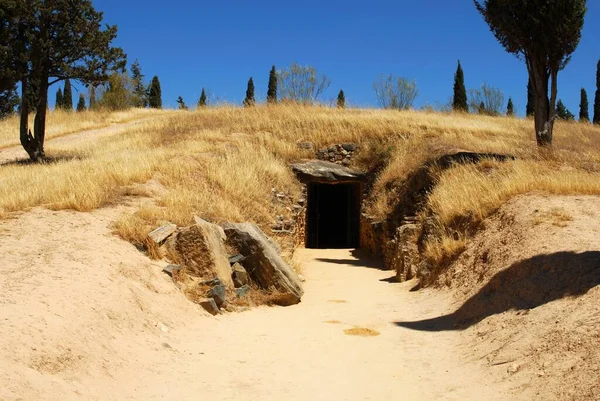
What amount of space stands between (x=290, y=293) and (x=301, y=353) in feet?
8.86

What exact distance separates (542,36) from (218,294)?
36.7 feet

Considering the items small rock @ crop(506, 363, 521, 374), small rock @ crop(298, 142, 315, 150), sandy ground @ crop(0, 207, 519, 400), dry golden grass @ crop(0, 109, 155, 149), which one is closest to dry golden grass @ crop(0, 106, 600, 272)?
small rock @ crop(298, 142, 315, 150)

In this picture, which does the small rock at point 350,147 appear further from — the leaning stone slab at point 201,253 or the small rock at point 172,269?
the small rock at point 172,269

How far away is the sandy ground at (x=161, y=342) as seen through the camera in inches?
194

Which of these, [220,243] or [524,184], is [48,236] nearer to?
[220,243]

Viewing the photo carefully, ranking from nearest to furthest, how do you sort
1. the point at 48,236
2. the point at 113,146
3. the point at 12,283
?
the point at 12,283
the point at 48,236
the point at 113,146

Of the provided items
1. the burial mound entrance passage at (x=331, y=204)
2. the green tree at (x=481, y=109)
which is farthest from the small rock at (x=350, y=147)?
the green tree at (x=481, y=109)

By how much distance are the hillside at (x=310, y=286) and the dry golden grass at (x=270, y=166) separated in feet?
0.22

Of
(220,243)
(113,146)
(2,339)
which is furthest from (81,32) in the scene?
(2,339)

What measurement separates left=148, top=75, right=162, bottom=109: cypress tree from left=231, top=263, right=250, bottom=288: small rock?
1291 inches

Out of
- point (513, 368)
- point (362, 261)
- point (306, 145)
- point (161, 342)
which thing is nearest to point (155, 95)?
point (306, 145)

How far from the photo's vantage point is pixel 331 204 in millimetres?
23469

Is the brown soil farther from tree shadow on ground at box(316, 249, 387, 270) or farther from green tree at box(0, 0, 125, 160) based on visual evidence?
green tree at box(0, 0, 125, 160)

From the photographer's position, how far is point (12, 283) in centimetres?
588
